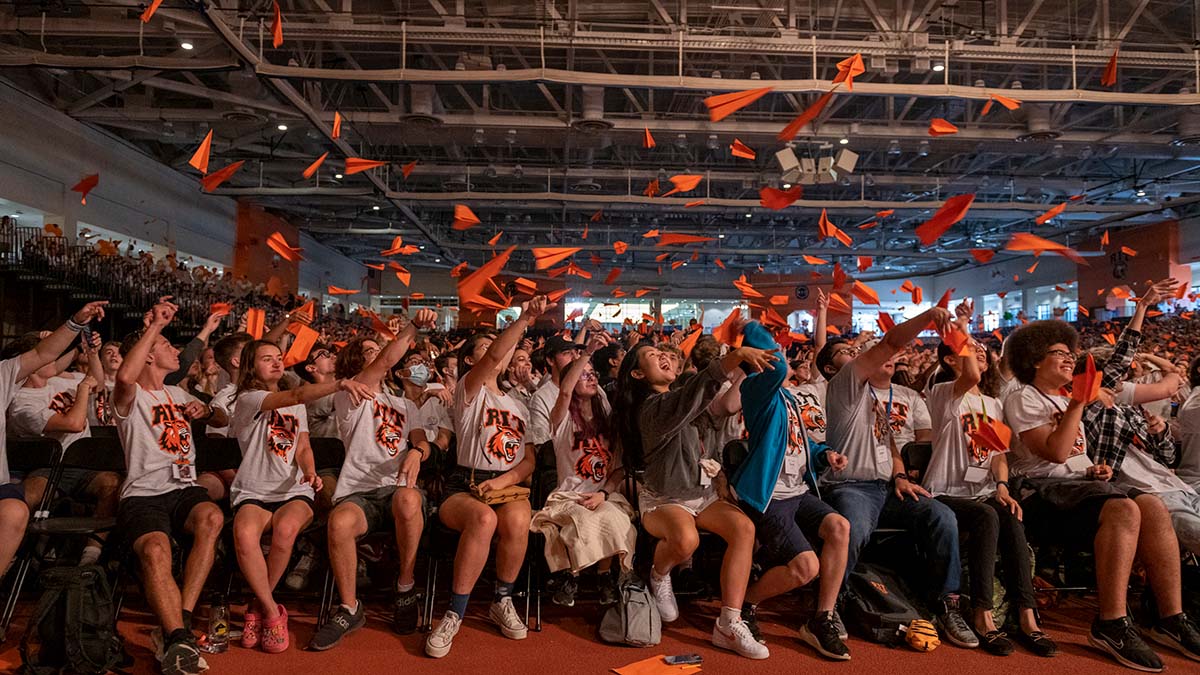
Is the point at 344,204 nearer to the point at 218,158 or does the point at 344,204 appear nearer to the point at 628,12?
the point at 218,158

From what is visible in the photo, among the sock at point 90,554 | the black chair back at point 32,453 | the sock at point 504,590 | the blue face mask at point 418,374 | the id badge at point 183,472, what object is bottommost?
the sock at point 504,590

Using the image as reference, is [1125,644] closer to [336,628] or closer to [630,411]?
[630,411]

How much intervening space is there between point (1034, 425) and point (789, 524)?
134 cm

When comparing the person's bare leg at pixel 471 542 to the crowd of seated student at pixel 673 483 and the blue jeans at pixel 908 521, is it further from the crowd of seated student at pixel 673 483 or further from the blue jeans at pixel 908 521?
the blue jeans at pixel 908 521

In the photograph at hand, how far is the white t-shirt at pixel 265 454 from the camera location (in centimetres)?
383

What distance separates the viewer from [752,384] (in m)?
3.69

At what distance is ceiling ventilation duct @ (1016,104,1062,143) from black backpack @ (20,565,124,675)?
44.2ft

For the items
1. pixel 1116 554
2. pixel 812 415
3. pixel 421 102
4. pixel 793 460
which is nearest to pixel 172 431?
pixel 793 460

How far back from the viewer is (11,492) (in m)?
3.50

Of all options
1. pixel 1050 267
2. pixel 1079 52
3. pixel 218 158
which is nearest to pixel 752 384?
pixel 1079 52

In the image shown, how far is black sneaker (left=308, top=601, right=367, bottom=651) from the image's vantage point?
140 inches

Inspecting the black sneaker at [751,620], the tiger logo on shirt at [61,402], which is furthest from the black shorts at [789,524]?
the tiger logo on shirt at [61,402]

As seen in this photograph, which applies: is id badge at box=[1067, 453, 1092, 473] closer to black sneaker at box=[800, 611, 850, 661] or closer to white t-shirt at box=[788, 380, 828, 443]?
white t-shirt at box=[788, 380, 828, 443]

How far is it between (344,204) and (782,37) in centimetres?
1523
